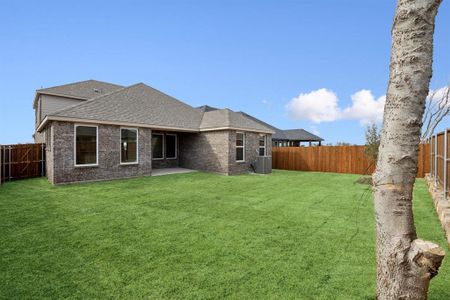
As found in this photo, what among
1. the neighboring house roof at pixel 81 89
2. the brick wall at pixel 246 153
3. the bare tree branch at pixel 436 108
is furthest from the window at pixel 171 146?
the bare tree branch at pixel 436 108

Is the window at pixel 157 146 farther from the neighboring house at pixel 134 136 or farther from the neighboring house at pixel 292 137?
the neighboring house at pixel 292 137

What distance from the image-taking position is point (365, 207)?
6.75 meters

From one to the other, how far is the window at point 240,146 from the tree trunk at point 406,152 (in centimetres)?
1346

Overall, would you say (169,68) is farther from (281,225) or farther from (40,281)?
(40,281)

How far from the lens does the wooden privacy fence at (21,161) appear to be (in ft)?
39.3

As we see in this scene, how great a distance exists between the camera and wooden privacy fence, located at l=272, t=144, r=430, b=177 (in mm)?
16073

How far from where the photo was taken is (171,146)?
17578 mm

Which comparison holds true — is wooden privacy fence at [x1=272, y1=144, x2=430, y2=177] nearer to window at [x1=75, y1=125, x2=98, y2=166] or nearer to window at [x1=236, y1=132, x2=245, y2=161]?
window at [x1=236, y1=132, x2=245, y2=161]

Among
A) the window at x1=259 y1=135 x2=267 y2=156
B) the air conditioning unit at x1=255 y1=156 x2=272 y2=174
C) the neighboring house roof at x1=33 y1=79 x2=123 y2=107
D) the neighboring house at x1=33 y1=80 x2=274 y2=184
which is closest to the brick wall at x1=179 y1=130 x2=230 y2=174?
the neighboring house at x1=33 y1=80 x2=274 y2=184

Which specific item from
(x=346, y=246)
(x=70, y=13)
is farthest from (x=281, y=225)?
(x=70, y=13)

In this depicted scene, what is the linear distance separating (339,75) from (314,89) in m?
6.31

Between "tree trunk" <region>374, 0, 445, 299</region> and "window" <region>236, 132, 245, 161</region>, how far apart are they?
13.5 metres

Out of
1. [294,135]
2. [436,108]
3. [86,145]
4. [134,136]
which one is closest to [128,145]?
[134,136]

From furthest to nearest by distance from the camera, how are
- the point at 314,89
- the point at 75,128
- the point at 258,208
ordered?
the point at 314,89 < the point at 75,128 < the point at 258,208
